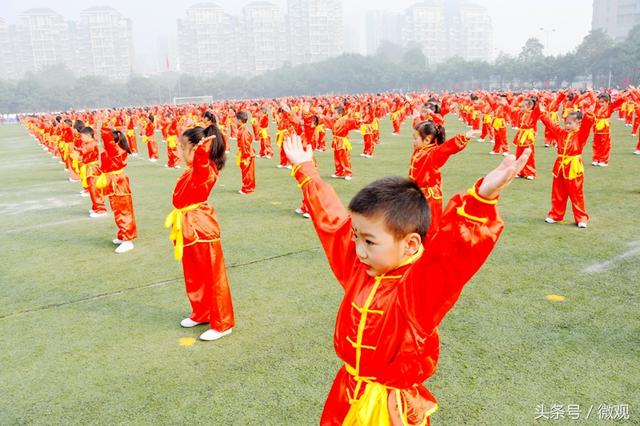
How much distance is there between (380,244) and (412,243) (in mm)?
114

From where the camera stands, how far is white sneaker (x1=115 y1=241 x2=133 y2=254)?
6.80 metres

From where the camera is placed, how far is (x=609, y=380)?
330cm

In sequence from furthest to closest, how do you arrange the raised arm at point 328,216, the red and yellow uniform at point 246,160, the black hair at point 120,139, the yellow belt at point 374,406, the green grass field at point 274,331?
the red and yellow uniform at point 246,160 → the black hair at point 120,139 → the green grass field at point 274,331 → the raised arm at point 328,216 → the yellow belt at point 374,406

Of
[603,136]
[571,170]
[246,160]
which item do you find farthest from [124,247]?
[603,136]

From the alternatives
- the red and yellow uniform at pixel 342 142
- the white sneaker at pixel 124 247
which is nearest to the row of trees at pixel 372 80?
the red and yellow uniform at pixel 342 142

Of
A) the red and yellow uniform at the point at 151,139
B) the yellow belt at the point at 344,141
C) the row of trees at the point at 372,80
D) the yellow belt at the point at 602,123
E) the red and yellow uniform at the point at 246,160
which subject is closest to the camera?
the red and yellow uniform at the point at 246,160

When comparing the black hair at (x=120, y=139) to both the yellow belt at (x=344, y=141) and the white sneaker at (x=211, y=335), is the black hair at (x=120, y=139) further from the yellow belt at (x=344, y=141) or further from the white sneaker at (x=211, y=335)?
the yellow belt at (x=344, y=141)

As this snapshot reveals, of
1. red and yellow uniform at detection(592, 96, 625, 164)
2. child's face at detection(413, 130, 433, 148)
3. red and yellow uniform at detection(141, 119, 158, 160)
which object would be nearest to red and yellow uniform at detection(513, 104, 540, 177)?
red and yellow uniform at detection(592, 96, 625, 164)

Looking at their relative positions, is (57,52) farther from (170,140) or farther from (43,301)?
(43,301)

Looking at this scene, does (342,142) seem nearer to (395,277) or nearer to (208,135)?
(208,135)

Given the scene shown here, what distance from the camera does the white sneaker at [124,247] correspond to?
6801mm

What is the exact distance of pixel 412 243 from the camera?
1635mm

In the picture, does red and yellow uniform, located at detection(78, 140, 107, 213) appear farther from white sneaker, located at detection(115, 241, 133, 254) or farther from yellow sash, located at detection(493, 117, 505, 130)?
yellow sash, located at detection(493, 117, 505, 130)

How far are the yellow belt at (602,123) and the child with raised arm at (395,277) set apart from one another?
11.8 metres
